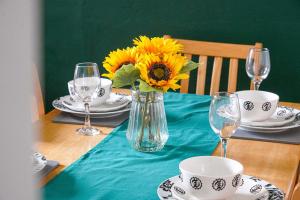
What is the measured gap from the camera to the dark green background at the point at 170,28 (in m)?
2.45

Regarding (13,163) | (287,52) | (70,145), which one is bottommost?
(70,145)

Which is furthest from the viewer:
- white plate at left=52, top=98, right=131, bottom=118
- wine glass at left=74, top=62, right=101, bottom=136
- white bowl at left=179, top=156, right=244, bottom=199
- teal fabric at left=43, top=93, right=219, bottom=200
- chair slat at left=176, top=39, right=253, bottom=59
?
chair slat at left=176, top=39, right=253, bottom=59

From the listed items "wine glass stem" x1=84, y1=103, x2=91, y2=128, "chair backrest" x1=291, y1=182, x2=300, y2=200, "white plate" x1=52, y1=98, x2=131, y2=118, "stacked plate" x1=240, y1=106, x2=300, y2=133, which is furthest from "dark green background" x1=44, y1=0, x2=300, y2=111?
"chair backrest" x1=291, y1=182, x2=300, y2=200

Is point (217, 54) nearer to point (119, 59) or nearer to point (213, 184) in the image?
point (119, 59)

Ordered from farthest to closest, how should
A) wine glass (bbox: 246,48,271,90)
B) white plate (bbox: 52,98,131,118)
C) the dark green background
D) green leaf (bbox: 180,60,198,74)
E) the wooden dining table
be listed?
the dark green background
wine glass (bbox: 246,48,271,90)
white plate (bbox: 52,98,131,118)
green leaf (bbox: 180,60,198,74)
the wooden dining table

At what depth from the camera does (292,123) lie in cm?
142

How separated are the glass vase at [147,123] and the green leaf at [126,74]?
0.16 ft

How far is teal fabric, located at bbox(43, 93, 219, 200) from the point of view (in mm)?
963

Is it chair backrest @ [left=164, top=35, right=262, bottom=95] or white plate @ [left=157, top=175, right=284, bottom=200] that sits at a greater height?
chair backrest @ [left=164, top=35, right=262, bottom=95]

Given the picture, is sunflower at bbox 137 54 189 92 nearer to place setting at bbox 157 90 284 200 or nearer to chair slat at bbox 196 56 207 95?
place setting at bbox 157 90 284 200

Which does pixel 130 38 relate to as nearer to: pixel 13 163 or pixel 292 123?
pixel 292 123

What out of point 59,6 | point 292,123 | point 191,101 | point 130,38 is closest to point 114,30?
point 130,38

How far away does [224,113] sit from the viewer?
1.04 m

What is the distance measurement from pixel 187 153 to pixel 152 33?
4.99ft
